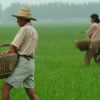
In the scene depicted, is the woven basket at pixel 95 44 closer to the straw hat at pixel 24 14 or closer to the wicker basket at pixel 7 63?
the straw hat at pixel 24 14

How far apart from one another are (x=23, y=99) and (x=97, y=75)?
4.15m

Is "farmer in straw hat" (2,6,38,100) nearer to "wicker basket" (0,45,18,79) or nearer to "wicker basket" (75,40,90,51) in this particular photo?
"wicker basket" (0,45,18,79)

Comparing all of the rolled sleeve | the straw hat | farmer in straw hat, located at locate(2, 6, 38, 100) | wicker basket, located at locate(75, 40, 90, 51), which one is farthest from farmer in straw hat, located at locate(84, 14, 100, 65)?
the rolled sleeve

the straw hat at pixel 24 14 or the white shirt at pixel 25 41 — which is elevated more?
the straw hat at pixel 24 14

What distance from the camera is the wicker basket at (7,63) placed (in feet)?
22.5

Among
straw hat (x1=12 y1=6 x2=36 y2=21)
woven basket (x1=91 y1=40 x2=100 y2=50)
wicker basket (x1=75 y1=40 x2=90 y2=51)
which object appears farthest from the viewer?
wicker basket (x1=75 y1=40 x2=90 y2=51)

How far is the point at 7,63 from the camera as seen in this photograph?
6902 millimetres

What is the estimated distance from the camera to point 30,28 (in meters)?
7.00

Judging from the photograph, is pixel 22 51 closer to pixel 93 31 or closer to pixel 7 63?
pixel 7 63

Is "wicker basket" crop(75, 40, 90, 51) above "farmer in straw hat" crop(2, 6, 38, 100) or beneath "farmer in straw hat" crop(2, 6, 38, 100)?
beneath

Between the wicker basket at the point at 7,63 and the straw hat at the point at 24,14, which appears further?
the straw hat at the point at 24,14

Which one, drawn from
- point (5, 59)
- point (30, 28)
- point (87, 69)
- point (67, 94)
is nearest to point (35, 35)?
point (30, 28)

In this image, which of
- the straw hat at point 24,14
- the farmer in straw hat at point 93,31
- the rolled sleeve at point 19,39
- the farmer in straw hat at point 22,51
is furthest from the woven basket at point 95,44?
the rolled sleeve at point 19,39

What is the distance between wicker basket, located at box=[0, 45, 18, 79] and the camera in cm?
686
